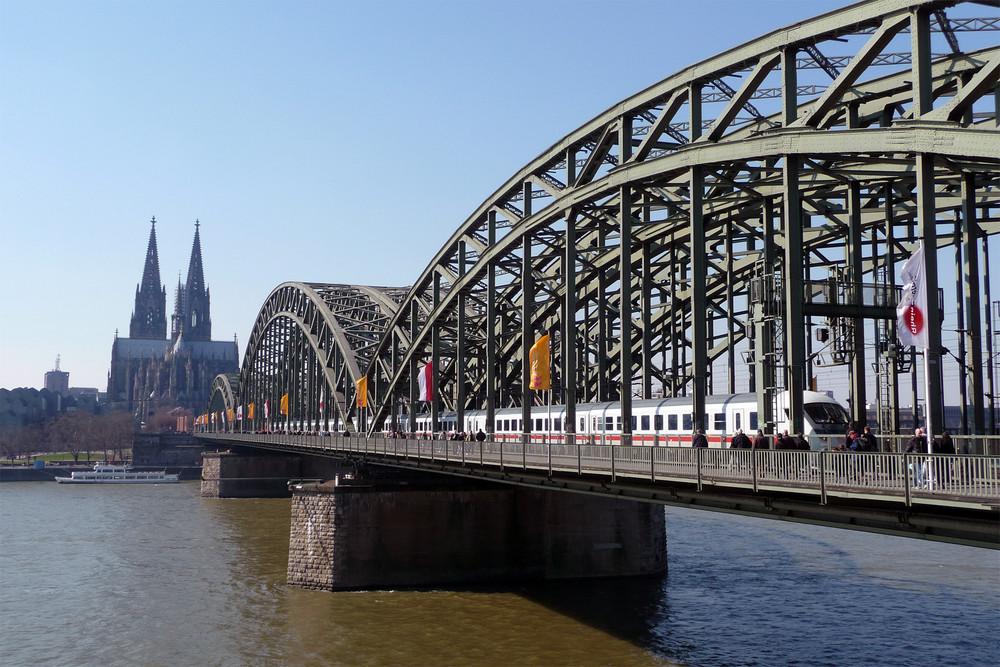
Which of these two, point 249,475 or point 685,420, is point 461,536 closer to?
point 685,420

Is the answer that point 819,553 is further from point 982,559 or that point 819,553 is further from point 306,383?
point 306,383

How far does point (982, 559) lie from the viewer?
49094 millimetres

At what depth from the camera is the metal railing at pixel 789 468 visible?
55.0 ft

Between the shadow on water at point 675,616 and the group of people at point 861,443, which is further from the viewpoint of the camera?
the shadow on water at point 675,616

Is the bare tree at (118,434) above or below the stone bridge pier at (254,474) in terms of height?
above

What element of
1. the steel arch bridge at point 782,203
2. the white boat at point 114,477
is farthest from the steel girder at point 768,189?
the white boat at point 114,477

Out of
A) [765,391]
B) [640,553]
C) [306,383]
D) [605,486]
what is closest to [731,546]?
[640,553]

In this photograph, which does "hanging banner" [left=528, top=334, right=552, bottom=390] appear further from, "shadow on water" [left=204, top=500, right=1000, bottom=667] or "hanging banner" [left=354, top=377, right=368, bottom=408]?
"hanging banner" [left=354, top=377, right=368, bottom=408]

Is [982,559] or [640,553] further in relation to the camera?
[982,559]

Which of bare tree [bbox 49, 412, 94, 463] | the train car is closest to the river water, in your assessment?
the train car

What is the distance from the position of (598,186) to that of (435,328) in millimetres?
23191

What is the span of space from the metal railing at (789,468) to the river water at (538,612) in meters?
6.88

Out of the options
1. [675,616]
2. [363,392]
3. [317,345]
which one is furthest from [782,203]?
[317,345]

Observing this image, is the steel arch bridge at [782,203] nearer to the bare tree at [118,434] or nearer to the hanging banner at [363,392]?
the hanging banner at [363,392]
